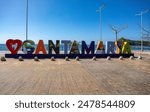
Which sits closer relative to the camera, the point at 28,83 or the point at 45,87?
the point at 45,87

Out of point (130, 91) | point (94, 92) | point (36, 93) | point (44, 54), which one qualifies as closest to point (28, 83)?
point (36, 93)

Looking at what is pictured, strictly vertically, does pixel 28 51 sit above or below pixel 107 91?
above

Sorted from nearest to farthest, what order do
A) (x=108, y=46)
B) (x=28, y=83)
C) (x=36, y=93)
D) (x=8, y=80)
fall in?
(x=36, y=93) < (x=28, y=83) < (x=8, y=80) < (x=108, y=46)

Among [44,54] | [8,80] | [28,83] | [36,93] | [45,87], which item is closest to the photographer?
[36,93]

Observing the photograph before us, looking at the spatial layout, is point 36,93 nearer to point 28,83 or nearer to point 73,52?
point 28,83

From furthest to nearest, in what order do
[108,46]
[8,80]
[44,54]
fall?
[108,46], [44,54], [8,80]

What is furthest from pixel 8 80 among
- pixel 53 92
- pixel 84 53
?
pixel 84 53

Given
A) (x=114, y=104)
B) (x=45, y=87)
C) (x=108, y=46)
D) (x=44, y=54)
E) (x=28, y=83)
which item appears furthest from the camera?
(x=108, y=46)

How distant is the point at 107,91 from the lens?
9.99m

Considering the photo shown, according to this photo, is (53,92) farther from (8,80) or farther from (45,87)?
(8,80)

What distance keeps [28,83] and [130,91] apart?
519 centimetres

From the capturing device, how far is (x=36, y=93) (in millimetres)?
9461

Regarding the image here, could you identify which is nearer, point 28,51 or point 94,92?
point 94,92

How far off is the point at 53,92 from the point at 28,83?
2.51 m
